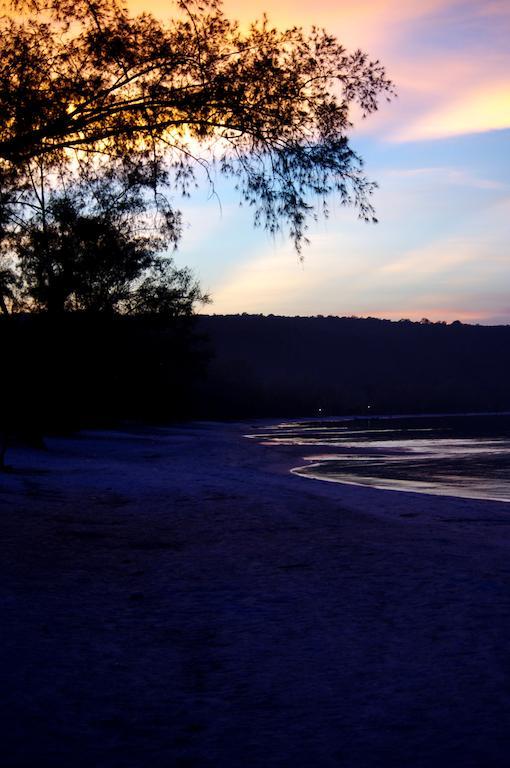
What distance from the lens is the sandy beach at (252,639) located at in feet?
14.4

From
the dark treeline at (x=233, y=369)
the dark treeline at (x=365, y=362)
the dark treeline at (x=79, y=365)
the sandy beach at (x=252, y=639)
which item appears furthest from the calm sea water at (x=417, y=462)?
the dark treeline at (x=365, y=362)

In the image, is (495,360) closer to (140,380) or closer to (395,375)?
(395,375)

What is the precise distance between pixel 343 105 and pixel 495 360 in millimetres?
125475

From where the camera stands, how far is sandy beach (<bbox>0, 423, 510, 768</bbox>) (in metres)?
4.39

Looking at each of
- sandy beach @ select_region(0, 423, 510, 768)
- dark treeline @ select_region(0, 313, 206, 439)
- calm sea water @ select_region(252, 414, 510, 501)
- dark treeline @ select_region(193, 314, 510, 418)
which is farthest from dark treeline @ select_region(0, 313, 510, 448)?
sandy beach @ select_region(0, 423, 510, 768)

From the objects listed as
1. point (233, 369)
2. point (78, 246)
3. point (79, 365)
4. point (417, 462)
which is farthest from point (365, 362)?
point (78, 246)

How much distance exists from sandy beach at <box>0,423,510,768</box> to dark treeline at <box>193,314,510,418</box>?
8032 cm

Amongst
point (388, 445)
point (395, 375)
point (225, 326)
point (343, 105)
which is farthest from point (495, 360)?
point (343, 105)

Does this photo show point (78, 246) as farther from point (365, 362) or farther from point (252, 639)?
point (365, 362)

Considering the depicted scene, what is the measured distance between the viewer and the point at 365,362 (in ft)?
438

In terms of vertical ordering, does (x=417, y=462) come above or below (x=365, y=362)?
below

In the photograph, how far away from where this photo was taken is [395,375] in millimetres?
128500

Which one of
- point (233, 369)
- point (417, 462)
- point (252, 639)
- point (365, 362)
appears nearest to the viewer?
point (252, 639)

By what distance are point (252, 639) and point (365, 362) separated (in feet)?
421
